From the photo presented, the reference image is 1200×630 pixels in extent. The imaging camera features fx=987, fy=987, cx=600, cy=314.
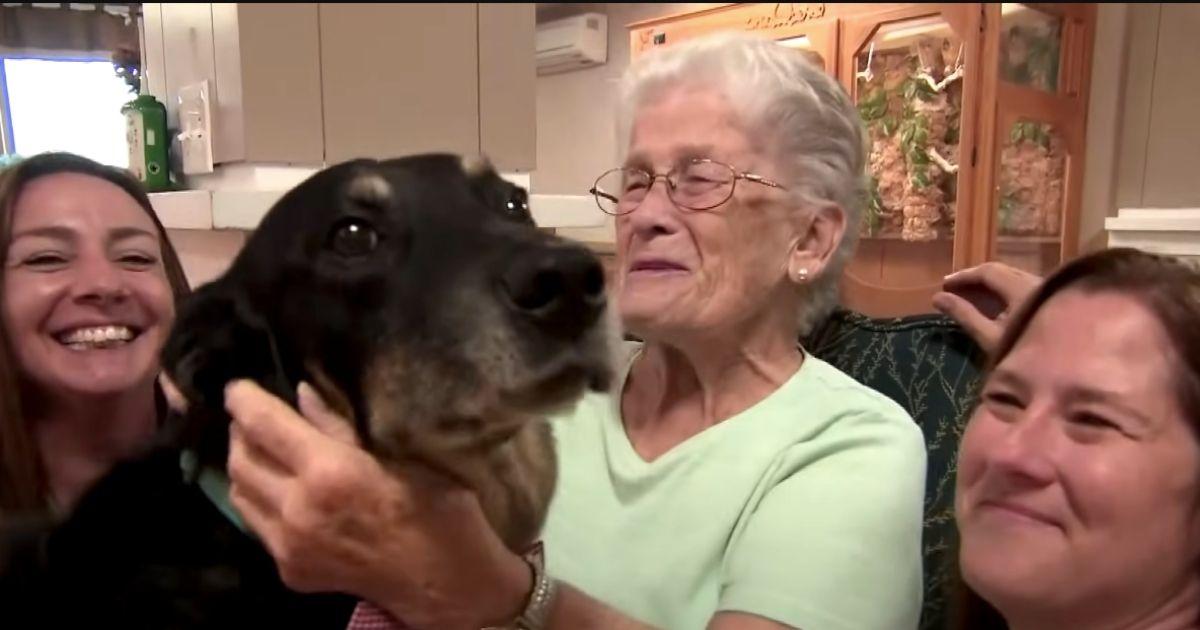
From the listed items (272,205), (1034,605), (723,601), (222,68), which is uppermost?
(222,68)

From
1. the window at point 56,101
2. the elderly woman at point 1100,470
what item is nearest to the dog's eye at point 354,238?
the elderly woman at point 1100,470

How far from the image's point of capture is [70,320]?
143 cm

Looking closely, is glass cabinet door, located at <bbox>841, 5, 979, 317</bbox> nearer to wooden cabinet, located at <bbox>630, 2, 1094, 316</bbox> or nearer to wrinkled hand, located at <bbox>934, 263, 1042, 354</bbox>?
wooden cabinet, located at <bbox>630, 2, 1094, 316</bbox>

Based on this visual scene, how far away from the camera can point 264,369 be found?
3.18ft

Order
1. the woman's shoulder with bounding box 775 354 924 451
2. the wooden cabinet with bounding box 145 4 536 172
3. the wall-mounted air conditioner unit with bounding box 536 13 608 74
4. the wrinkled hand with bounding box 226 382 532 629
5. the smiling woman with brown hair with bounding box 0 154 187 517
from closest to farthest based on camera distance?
the wrinkled hand with bounding box 226 382 532 629 < the wooden cabinet with bounding box 145 4 536 172 < the woman's shoulder with bounding box 775 354 924 451 < the smiling woman with brown hair with bounding box 0 154 187 517 < the wall-mounted air conditioner unit with bounding box 536 13 608 74

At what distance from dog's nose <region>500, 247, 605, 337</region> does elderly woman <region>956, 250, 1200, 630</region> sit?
1.30 feet

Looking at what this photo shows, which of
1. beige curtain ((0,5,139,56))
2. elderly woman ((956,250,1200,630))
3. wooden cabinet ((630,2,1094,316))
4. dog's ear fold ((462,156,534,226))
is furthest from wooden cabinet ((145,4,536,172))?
wooden cabinet ((630,2,1094,316))

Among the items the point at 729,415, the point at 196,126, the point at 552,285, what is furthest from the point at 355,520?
the point at 196,126

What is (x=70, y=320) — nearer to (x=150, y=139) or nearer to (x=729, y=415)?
(x=150, y=139)

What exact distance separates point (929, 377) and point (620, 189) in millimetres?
561

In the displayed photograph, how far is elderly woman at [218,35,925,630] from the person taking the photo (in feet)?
3.58

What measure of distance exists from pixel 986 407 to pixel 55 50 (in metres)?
2.79

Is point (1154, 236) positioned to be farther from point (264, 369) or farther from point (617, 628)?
point (264, 369)

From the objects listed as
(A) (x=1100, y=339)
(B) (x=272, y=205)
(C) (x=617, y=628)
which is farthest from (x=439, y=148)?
(A) (x=1100, y=339)
